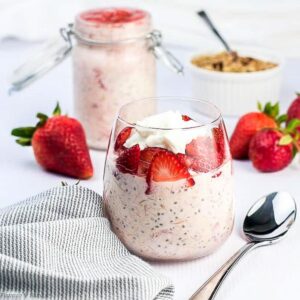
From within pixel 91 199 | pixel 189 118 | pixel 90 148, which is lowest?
pixel 90 148

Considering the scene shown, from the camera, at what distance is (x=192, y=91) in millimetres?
1775

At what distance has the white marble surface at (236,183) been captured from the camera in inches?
41.1

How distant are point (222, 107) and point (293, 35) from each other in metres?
0.64

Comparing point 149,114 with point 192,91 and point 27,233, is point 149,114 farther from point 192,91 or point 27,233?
point 192,91

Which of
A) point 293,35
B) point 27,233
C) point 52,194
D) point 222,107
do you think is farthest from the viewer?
point 293,35

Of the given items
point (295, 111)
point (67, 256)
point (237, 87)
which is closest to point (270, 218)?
point (67, 256)

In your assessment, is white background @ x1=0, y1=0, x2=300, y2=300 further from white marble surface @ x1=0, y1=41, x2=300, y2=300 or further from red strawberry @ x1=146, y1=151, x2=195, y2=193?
red strawberry @ x1=146, y1=151, x2=195, y2=193

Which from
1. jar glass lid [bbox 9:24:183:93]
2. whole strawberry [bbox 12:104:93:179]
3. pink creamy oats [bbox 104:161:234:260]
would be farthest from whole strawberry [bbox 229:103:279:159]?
pink creamy oats [bbox 104:161:234:260]

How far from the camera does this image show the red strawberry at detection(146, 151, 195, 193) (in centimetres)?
101

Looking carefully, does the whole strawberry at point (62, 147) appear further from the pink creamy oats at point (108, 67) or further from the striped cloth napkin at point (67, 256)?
the striped cloth napkin at point (67, 256)

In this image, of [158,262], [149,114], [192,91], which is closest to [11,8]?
[192,91]

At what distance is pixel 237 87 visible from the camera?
170 cm

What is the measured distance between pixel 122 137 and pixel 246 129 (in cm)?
45

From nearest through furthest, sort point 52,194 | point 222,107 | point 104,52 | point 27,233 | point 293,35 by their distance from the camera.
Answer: point 27,233 < point 52,194 < point 104,52 < point 222,107 < point 293,35
